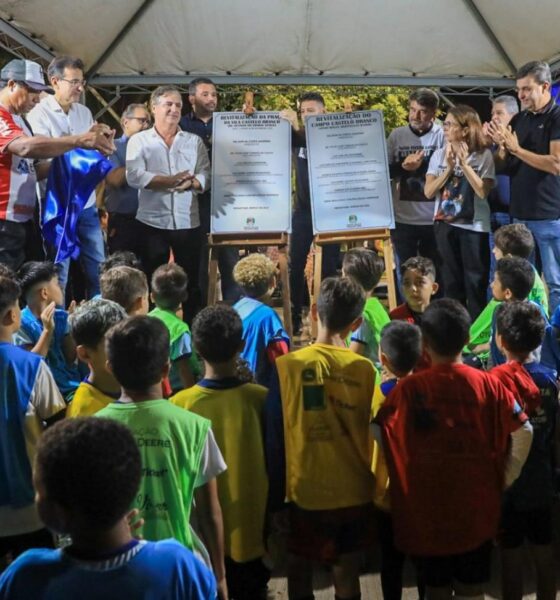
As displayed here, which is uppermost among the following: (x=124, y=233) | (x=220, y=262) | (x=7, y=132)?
(x=7, y=132)

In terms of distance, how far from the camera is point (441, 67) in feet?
28.9

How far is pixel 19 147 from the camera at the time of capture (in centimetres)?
532

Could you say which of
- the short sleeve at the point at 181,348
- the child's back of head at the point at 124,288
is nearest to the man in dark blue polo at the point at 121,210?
the child's back of head at the point at 124,288

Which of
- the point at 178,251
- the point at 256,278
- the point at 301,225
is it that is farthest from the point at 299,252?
the point at 256,278

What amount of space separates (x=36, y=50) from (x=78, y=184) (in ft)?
7.76

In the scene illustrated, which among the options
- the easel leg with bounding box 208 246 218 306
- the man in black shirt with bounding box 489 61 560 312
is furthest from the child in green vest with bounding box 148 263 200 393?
the man in black shirt with bounding box 489 61 560 312

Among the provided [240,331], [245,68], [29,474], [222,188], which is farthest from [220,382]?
[245,68]

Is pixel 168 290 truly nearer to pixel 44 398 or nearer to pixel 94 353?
pixel 94 353

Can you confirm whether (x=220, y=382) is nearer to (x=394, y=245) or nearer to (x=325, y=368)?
(x=325, y=368)

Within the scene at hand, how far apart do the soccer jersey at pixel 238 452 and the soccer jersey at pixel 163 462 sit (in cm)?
46

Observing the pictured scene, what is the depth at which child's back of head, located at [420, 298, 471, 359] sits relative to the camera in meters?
3.04

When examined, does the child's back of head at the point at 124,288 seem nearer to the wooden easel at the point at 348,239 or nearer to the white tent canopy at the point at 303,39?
Answer: the wooden easel at the point at 348,239

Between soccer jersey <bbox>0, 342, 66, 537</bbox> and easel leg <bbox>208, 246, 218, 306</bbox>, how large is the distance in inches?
140

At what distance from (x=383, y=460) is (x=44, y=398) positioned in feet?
4.32
